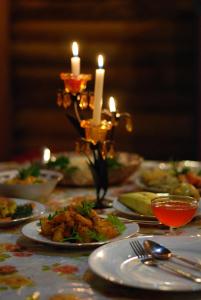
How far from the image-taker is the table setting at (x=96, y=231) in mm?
1310

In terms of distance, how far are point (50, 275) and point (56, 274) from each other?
0.02 m

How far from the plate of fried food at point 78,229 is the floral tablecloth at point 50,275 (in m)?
0.03

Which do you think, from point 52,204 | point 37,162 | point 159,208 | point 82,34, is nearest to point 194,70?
point 82,34

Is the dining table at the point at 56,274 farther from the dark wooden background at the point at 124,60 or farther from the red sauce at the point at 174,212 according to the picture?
the dark wooden background at the point at 124,60

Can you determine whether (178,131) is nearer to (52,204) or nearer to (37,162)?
(37,162)

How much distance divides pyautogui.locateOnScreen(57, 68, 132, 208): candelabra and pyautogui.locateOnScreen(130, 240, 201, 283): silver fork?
1.95ft

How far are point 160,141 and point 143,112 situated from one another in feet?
1.02

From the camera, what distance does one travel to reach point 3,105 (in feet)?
18.7

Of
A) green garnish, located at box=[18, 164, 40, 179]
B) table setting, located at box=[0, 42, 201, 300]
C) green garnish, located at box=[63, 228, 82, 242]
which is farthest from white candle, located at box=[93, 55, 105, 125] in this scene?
green garnish, located at box=[63, 228, 82, 242]

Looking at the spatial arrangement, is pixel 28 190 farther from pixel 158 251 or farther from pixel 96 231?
pixel 158 251

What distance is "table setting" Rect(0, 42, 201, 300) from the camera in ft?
4.30

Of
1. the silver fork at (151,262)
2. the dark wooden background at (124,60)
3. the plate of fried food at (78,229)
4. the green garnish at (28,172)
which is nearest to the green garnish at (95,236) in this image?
the plate of fried food at (78,229)

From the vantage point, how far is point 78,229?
1.59 meters

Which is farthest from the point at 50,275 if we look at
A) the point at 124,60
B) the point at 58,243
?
the point at 124,60
